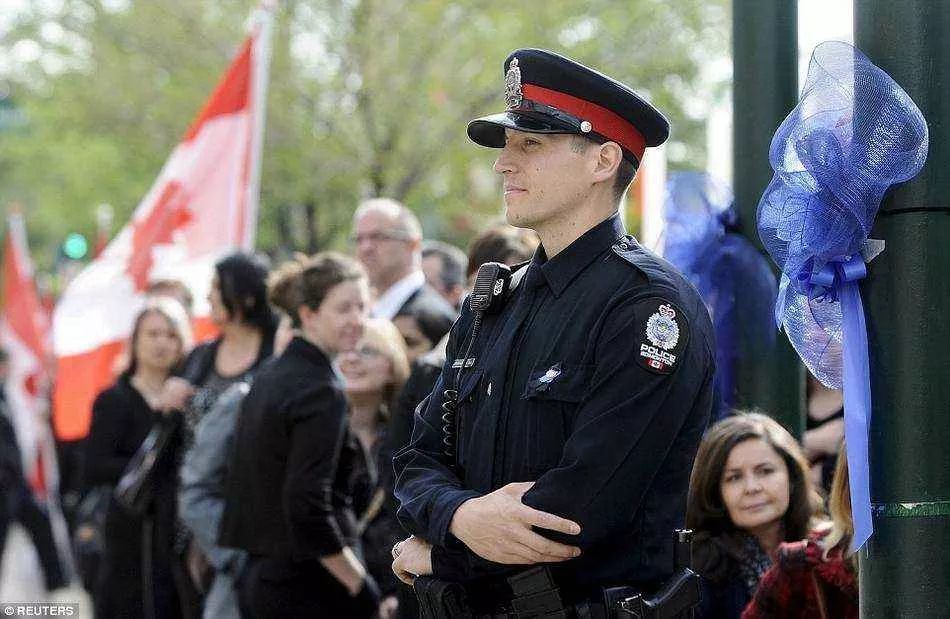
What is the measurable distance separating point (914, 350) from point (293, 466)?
3001 millimetres

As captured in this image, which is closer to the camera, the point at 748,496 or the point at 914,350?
the point at 914,350

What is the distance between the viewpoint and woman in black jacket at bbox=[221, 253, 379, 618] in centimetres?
544

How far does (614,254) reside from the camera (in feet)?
10.8

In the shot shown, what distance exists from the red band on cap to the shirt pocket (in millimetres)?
576

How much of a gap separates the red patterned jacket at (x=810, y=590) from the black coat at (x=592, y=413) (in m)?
0.95

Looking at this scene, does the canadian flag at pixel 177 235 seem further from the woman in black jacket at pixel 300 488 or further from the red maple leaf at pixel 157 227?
the woman in black jacket at pixel 300 488

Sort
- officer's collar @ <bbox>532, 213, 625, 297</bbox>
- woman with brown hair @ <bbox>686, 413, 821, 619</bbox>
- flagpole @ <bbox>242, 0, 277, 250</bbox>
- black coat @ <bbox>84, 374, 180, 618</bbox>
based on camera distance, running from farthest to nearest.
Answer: flagpole @ <bbox>242, 0, 277, 250</bbox> < black coat @ <bbox>84, 374, 180, 618</bbox> < woman with brown hair @ <bbox>686, 413, 821, 619</bbox> < officer's collar @ <bbox>532, 213, 625, 297</bbox>

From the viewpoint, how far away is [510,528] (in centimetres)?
300

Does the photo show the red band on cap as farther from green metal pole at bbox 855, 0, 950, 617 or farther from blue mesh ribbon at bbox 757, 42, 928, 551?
green metal pole at bbox 855, 0, 950, 617

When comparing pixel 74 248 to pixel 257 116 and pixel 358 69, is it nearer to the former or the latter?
pixel 358 69

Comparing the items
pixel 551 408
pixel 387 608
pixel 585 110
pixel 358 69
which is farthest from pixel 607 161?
pixel 358 69

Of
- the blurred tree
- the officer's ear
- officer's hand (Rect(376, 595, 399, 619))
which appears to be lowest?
officer's hand (Rect(376, 595, 399, 619))

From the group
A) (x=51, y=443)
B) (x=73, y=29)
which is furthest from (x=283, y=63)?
(x=51, y=443)

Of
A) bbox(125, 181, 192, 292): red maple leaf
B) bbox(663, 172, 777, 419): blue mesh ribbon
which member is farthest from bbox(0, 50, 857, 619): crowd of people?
bbox(125, 181, 192, 292): red maple leaf
